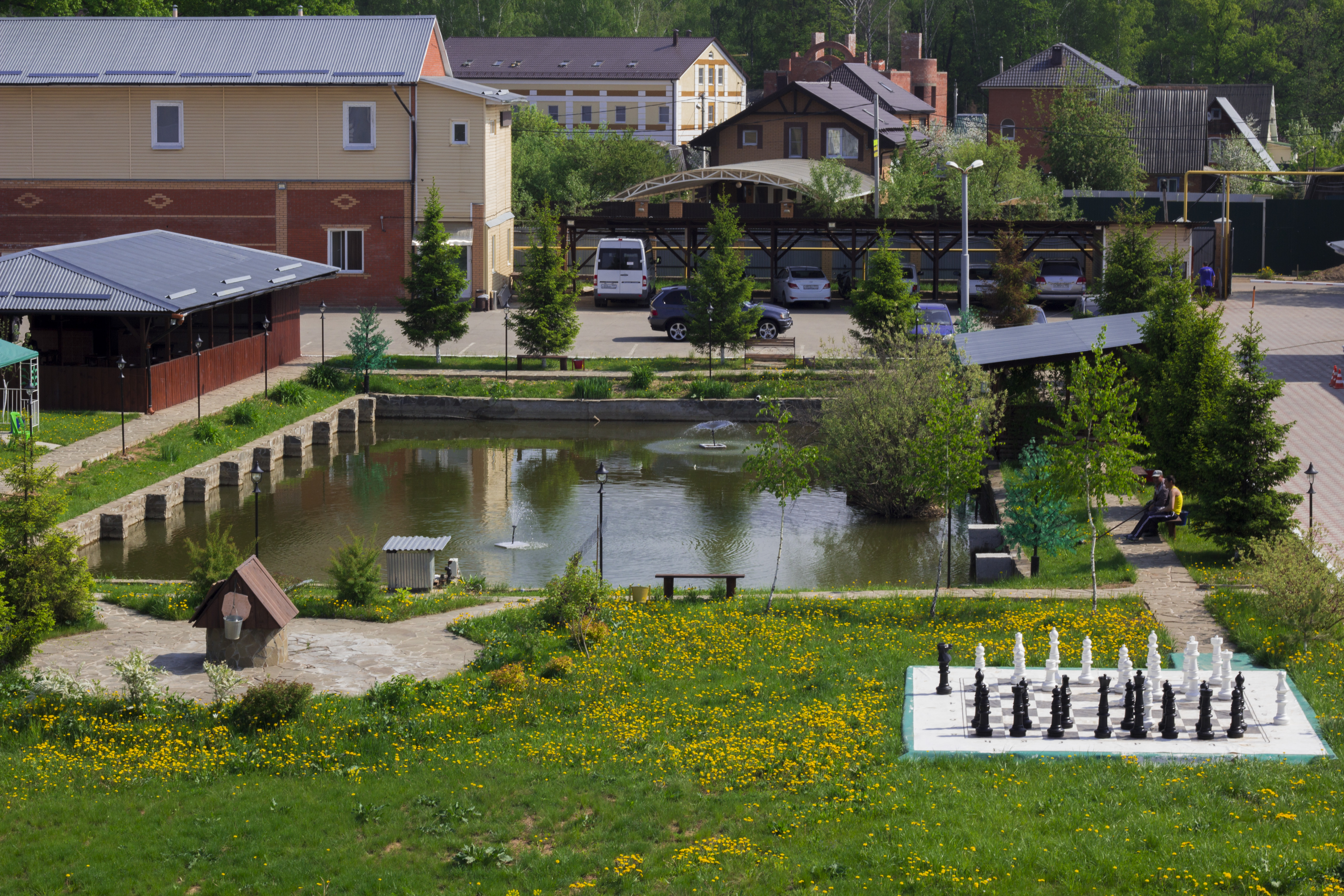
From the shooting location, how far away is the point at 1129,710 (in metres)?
13.6

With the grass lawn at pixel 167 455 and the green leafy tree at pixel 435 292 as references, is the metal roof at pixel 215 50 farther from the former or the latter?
the grass lawn at pixel 167 455

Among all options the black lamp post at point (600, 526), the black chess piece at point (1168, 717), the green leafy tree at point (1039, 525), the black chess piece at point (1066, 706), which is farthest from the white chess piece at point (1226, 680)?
the black lamp post at point (600, 526)

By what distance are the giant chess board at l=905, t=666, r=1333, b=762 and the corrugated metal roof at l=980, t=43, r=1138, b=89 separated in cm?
6096

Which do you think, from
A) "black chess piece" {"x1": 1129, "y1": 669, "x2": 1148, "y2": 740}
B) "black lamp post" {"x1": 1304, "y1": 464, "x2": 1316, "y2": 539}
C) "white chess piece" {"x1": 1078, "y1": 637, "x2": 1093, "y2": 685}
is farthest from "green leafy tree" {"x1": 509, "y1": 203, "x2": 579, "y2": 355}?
"black chess piece" {"x1": 1129, "y1": 669, "x2": 1148, "y2": 740}

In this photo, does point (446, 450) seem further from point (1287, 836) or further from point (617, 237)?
point (1287, 836)

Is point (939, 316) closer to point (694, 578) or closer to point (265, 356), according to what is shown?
point (265, 356)

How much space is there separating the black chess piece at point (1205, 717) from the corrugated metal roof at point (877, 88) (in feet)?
201

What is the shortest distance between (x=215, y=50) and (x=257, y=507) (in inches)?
1116

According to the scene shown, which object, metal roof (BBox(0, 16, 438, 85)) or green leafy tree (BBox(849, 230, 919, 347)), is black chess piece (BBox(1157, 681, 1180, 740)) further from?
metal roof (BBox(0, 16, 438, 85))

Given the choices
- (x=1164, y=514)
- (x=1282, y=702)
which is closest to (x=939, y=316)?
(x=1164, y=514)

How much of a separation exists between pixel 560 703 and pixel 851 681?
304 cm

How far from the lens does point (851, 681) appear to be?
15203mm

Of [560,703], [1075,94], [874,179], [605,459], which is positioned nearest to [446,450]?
[605,459]

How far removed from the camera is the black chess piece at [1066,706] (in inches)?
529
